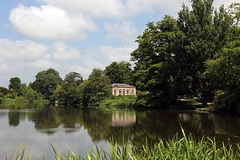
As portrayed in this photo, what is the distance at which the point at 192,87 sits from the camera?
86.8 feet

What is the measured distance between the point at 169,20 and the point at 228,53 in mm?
14787

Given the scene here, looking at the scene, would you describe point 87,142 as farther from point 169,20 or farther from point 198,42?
point 169,20

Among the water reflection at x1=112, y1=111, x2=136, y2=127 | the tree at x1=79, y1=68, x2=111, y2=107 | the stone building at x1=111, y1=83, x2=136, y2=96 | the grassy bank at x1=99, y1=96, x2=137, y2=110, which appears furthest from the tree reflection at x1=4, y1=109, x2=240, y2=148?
the stone building at x1=111, y1=83, x2=136, y2=96

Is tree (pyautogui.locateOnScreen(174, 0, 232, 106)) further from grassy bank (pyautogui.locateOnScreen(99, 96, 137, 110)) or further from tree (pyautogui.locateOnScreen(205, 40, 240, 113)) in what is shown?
grassy bank (pyautogui.locateOnScreen(99, 96, 137, 110))

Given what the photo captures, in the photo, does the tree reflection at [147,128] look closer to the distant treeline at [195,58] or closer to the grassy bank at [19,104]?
the distant treeline at [195,58]

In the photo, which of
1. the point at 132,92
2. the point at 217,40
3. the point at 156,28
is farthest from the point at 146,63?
the point at 132,92

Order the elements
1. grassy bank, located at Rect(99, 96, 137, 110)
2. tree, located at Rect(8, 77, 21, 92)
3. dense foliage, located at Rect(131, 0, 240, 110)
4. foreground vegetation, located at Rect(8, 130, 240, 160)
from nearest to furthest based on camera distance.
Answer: foreground vegetation, located at Rect(8, 130, 240, 160) → dense foliage, located at Rect(131, 0, 240, 110) → grassy bank, located at Rect(99, 96, 137, 110) → tree, located at Rect(8, 77, 21, 92)

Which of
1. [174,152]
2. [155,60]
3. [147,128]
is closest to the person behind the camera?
[174,152]

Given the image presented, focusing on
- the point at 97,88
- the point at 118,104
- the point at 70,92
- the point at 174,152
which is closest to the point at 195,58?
the point at 118,104

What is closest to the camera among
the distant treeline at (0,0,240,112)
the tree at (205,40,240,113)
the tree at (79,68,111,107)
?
the tree at (205,40,240,113)

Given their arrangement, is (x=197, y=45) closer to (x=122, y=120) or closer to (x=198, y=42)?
(x=198, y=42)

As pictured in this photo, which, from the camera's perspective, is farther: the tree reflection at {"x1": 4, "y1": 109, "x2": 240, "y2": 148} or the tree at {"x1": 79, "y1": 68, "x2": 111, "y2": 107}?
the tree at {"x1": 79, "y1": 68, "x2": 111, "y2": 107}

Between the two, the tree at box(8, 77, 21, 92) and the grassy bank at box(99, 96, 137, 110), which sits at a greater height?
the tree at box(8, 77, 21, 92)

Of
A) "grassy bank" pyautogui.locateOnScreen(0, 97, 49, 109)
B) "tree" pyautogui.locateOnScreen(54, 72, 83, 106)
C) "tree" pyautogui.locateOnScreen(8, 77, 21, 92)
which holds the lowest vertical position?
"grassy bank" pyautogui.locateOnScreen(0, 97, 49, 109)
